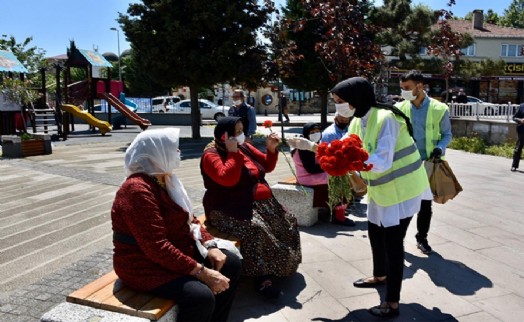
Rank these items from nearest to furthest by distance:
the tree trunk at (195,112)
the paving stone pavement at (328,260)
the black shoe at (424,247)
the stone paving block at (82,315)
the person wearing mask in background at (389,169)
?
the stone paving block at (82,315), the person wearing mask in background at (389,169), the paving stone pavement at (328,260), the black shoe at (424,247), the tree trunk at (195,112)

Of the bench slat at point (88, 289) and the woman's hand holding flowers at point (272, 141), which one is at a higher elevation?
the woman's hand holding flowers at point (272, 141)

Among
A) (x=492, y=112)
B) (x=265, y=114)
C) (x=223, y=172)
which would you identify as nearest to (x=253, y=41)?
(x=492, y=112)

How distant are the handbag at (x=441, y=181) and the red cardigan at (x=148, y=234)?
290 cm

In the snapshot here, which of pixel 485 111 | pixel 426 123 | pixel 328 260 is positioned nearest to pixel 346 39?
pixel 426 123

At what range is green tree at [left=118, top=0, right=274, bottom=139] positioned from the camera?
14.7 m

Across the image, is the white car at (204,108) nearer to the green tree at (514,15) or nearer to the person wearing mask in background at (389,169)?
the person wearing mask in background at (389,169)

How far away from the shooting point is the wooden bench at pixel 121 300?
2412 millimetres

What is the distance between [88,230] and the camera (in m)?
5.71

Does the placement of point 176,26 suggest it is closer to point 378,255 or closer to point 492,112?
point 492,112

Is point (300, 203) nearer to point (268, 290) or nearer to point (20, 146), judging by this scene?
point (268, 290)

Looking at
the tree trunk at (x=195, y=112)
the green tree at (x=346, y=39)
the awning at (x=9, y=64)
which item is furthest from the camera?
the tree trunk at (x=195, y=112)

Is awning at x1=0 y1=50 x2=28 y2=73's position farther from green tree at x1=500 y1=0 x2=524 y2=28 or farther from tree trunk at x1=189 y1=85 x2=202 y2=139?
green tree at x1=500 y1=0 x2=524 y2=28

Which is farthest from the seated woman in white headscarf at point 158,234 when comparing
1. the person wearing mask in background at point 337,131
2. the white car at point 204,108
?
the white car at point 204,108

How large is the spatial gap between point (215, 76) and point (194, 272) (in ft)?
43.7
